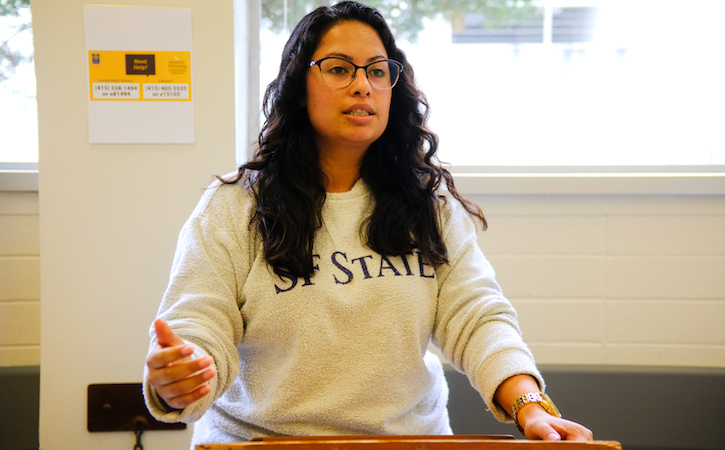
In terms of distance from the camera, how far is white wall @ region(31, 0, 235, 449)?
4.65 feet

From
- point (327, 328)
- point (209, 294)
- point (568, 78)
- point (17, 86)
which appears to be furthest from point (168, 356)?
point (568, 78)

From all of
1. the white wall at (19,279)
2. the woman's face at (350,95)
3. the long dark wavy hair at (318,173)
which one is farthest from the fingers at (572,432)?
the white wall at (19,279)

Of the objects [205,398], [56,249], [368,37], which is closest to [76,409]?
[56,249]

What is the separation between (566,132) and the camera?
1.83 meters

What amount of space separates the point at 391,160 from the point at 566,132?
0.87m

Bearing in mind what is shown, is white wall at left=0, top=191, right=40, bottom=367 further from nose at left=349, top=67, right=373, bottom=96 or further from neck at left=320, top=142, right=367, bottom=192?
nose at left=349, top=67, right=373, bottom=96

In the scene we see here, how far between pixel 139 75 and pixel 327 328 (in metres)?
0.87

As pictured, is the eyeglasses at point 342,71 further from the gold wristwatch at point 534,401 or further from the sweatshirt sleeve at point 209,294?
the gold wristwatch at point 534,401

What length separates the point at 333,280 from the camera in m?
1.08

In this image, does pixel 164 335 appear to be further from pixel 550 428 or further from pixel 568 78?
pixel 568 78

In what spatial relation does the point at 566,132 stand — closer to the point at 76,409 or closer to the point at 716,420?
the point at 716,420

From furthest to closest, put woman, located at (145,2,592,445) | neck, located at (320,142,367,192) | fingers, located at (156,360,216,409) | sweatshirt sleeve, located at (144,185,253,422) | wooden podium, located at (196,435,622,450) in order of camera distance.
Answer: neck, located at (320,142,367,192) < woman, located at (145,2,592,445) < sweatshirt sleeve, located at (144,185,253,422) < fingers, located at (156,360,216,409) < wooden podium, located at (196,435,622,450)

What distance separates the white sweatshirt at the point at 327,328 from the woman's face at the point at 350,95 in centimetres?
21

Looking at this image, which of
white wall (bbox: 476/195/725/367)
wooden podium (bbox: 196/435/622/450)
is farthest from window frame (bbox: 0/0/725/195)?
wooden podium (bbox: 196/435/622/450)
